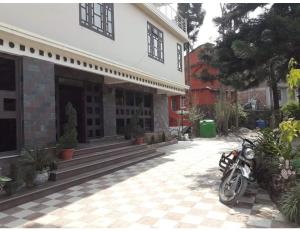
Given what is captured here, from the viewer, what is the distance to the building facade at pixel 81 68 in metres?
7.31

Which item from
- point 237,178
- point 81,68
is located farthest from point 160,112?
point 237,178

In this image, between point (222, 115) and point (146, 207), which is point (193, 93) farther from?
point (146, 207)

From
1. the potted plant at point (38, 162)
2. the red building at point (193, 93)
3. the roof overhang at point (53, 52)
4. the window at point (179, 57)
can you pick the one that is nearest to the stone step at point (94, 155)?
the potted plant at point (38, 162)

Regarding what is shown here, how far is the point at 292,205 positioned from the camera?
4715mm

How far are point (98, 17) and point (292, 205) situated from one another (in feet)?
29.7

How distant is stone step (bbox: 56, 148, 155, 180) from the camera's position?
7578 mm

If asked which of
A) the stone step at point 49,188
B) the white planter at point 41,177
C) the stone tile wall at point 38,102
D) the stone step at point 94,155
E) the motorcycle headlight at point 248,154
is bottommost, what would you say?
the stone step at point 49,188

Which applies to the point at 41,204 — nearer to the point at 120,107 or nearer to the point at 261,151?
the point at 261,151

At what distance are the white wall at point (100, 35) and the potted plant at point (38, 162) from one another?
3.20 m

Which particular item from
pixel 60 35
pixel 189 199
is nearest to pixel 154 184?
pixel 189 199

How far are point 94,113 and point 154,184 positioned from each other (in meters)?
5.35

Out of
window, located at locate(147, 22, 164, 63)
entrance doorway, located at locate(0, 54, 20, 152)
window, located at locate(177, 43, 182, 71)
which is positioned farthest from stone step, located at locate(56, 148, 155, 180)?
window, located at locate(177, 43, 182, 71)

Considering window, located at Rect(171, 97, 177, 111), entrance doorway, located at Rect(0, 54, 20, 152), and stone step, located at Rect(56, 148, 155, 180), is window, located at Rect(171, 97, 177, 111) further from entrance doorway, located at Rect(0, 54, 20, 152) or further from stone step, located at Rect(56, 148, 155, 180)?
entrance doorway, located at Rect(0, 54, 20, 152)

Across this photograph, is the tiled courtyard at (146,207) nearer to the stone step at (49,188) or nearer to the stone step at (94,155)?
the stone step at (49,188)
